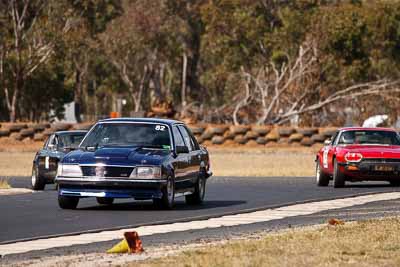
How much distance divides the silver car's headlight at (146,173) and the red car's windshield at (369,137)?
945 cm

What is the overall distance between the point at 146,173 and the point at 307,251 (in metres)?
6.91

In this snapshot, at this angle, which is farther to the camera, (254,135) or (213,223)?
(254,135)

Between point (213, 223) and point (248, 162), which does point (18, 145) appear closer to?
point (248, 162)

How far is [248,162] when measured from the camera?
44438 mm

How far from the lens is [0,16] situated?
222 feet

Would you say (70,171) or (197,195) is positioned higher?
(70,171)

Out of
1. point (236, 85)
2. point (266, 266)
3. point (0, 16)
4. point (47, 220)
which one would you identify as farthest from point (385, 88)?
point (266, 266)

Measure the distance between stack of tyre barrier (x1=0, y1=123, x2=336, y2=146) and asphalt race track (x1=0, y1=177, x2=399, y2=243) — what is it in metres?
18.3

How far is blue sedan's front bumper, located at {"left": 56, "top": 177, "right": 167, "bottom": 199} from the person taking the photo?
66.3 ft

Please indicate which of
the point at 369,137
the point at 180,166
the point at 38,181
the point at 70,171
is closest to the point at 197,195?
the point at 180,166

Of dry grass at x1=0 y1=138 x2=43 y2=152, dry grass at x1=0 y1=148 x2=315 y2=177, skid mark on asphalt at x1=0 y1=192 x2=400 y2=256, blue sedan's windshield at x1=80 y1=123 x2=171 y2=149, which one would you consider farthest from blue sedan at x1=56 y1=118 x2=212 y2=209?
dry grass at x1=0 y1=138 x2=43 y2=152

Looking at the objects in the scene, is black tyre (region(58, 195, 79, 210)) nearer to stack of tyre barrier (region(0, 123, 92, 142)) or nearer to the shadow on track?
the shadow on track

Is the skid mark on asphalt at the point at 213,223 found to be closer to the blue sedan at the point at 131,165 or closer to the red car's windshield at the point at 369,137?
the blue sedan at the point at 131,165

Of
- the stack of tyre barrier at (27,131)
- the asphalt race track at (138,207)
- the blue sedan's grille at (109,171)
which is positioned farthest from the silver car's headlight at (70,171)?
the stack of tyre barrier at (27,131)
